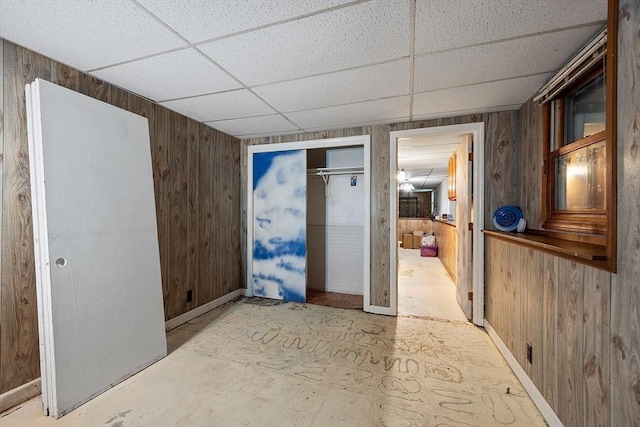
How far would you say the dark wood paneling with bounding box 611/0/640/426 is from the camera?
3.12 ft

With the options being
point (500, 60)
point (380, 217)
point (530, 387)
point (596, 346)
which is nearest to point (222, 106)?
point (380, 217)

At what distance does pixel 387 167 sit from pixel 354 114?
76 centimetres

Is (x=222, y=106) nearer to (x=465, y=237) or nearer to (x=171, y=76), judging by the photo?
(x=171, y=76)

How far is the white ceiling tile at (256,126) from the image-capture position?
3010 mm

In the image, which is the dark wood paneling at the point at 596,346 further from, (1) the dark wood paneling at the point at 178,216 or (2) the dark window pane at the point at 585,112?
(1) the dark wood paneling at the point at 178,216

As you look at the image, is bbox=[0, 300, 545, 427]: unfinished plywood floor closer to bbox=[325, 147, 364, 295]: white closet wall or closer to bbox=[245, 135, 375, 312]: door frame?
bbox=[245, 135, 375, 312]: door frame

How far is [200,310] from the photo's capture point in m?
3.09

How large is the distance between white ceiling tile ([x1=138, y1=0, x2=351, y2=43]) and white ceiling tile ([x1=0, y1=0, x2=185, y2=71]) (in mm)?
118

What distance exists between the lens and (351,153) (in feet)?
12.6

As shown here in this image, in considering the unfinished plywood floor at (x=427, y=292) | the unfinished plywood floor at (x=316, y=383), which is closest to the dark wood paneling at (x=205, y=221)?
the unfinished plywood floor at (x=316, y=383)

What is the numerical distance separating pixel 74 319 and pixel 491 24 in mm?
3104

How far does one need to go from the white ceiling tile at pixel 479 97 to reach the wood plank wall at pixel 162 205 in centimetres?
249

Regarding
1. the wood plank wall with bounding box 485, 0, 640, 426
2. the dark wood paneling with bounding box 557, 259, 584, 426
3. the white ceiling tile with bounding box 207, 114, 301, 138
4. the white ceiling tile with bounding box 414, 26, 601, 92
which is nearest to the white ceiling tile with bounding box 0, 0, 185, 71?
the white ceiling tile with bounding box 207, 114, 301, 138

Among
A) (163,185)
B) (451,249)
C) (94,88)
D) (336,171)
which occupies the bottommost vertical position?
(451,249)
